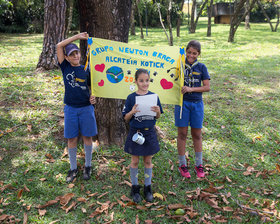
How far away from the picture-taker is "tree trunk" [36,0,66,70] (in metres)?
7.62

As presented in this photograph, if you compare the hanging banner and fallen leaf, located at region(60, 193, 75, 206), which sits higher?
the hanging banner

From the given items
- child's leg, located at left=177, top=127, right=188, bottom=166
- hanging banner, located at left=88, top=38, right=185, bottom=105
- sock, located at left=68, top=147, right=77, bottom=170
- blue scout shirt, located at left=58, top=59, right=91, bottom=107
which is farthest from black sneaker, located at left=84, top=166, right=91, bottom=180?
child's leg, located at left=177, top=127, right=188, bottom=166

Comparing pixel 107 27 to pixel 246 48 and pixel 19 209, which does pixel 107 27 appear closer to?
pixel 19 209

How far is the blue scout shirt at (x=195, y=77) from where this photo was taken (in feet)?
12.0

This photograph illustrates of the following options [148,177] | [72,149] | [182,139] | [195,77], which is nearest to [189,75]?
[195,77]

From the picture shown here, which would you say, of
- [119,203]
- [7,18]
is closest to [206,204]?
[119,203]

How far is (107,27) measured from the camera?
3916 mm

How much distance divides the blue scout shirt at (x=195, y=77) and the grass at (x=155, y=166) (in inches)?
48.9

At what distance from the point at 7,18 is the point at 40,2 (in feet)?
10.5

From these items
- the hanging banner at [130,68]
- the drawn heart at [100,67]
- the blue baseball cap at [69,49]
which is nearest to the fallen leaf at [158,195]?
the hanging banner at [130,68]

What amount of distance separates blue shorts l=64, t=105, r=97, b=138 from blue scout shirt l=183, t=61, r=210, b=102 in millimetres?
1403

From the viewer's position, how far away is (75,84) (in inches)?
137

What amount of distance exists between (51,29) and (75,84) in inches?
202

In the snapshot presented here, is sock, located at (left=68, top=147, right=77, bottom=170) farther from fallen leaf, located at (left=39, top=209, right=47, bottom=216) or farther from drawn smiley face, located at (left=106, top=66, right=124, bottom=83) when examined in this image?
drawn smiley face, located at (left=106, top=66, right=124, bottom=83)
